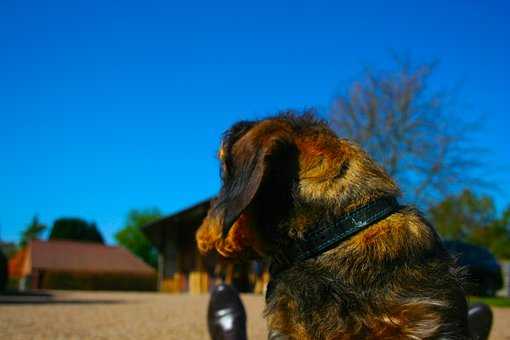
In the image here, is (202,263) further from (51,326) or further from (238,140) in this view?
(238,140)

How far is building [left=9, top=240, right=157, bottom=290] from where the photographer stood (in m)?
41.1

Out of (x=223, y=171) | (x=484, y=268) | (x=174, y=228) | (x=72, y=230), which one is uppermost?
(x=72, y=230)

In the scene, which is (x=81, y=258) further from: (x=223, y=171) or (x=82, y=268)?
(x=223, y=171)

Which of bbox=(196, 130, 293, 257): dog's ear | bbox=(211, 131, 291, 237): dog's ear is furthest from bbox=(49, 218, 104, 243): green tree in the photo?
bbox=(211, 131, 291, 237): dog's ear

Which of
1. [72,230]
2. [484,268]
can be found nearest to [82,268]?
[72,230]

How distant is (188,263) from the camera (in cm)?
3578

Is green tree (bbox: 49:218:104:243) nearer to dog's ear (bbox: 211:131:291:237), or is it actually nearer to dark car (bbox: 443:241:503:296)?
dark car (bbox: 443:241:503:296)

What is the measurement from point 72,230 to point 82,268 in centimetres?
3115

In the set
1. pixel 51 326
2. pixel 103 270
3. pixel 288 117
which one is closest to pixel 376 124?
pixel 51 326

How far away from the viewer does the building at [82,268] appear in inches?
1618

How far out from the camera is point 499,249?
169 feet

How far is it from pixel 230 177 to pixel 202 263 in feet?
106

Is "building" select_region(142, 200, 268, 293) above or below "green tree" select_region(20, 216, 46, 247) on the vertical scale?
→ below

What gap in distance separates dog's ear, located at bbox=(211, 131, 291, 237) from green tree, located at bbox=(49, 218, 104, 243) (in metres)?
75.1
